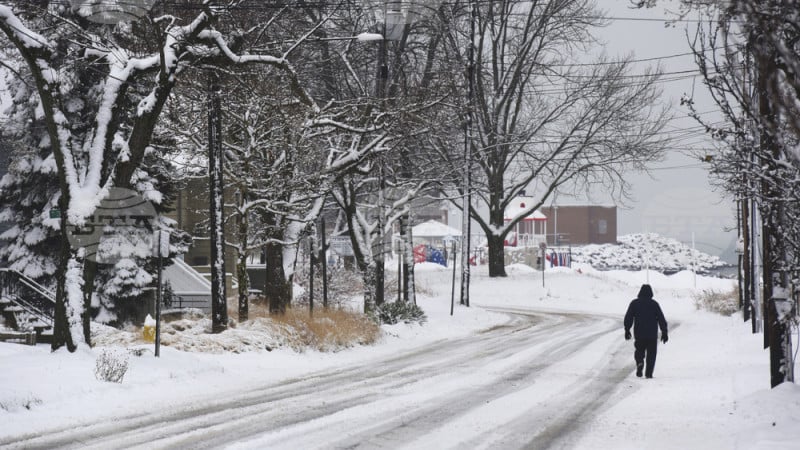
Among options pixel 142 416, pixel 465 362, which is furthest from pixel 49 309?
pixel 142 416

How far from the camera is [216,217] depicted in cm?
2002

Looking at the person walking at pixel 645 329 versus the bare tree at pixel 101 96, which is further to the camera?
the person walking at pixel 645 329

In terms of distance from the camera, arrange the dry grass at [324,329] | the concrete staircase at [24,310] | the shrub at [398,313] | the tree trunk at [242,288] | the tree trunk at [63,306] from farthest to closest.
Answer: the shrub at [398,313] < the tree trunk at [242,288] < the dry grass at [324,329] < the concrete staircase at [24,310] < the tree trunk at [63,306]

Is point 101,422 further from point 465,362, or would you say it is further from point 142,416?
point 465,362

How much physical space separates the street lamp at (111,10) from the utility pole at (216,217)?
6.53ft

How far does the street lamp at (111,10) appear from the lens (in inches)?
747

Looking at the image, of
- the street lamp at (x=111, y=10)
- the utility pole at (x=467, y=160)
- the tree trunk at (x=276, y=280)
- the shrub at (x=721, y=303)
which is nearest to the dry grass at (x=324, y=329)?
the tree trunk at (x=276, y=280)

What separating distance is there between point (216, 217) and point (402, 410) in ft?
29.9

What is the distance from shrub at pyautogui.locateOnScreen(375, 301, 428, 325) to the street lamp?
11.7 meters

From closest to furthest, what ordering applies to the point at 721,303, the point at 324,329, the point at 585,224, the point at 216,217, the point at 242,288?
1. the point at 216,217
2. the point at 324,329
3. the point at 242,288
4. the point at 721,303
5. the point at 585,224

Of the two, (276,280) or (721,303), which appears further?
(721,303)

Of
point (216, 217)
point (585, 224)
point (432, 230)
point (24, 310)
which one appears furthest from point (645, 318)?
point (585, 224)

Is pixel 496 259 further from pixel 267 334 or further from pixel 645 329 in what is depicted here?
pixel 645 329

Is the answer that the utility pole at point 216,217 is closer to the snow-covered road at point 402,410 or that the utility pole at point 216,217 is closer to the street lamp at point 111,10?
the street lamp at point 111,10
